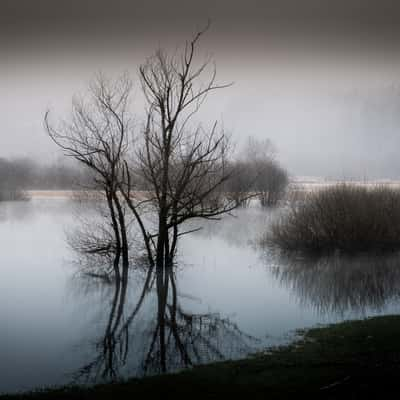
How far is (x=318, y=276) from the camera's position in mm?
15352

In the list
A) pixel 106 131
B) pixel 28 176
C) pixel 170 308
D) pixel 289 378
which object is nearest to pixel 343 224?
pixel 106 131

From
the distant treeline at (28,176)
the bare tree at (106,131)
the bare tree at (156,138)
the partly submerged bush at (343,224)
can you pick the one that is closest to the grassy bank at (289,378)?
the bare tree at (156,138)

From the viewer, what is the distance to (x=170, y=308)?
1196 centimetres

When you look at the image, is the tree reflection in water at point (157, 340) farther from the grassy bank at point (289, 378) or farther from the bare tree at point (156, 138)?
the bare tree at point (156, 138)

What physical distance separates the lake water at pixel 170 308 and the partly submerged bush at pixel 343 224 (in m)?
1.25

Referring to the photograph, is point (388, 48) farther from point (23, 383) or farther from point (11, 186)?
point (23, 383)

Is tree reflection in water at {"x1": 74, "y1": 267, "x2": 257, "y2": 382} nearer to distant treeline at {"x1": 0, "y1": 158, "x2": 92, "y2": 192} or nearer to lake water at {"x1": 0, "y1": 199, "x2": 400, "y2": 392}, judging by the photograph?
lake water at {"x1": 0, "y1": 199, "x2": 400, "y2": 392}

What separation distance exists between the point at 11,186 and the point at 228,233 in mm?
31963

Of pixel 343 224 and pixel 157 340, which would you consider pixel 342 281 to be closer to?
pixel 343 224

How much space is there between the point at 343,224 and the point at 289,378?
13878 mm

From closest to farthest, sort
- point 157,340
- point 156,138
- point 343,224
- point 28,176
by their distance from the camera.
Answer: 1. point 157,340
2. point 156,138
3. point 343,224
4. point 28,176

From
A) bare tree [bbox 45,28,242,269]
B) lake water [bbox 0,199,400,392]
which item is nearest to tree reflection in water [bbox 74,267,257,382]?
lake water [bbox 0,199,400,392]

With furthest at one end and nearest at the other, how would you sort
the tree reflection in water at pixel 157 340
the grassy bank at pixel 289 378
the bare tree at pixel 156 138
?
the bare tree at pixel 156 138 < the tree reflection in water at pixel 157 340 < the grassy bank at pixel 289 378

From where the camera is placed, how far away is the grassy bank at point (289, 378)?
5.78 meters
